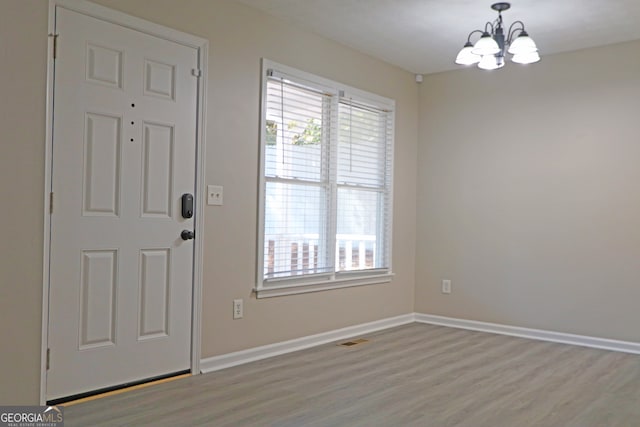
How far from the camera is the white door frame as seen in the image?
9.25 ft

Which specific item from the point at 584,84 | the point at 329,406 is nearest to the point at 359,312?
the point at 329,406

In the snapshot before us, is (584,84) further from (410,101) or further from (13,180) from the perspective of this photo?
(13,180)

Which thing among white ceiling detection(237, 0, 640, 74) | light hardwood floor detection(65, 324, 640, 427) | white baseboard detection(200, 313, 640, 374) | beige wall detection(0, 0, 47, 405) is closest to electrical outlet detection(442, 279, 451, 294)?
white baseboard detection(200, 313, 640, 374)

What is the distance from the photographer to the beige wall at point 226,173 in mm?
2639

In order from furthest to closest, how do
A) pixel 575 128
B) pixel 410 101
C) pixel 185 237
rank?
pixel 410 101 → pixel 575 128 → pixel 185 237

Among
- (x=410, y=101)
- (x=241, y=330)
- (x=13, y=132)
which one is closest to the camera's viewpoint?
(x=13, y=132)

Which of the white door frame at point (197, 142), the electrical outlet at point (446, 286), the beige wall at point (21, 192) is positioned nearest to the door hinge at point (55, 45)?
the white door frame at point (197, 142)

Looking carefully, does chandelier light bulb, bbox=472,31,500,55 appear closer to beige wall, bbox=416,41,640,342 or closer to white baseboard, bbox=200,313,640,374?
beige wall, bbox=416,41,640,342

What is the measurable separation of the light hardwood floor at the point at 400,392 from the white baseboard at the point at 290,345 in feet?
0.25

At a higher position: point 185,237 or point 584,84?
point 584,84

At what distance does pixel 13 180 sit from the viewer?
2.64 meters

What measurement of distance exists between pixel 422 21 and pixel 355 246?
1.92 m

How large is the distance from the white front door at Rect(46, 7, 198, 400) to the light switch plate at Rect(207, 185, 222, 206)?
145 millimetres

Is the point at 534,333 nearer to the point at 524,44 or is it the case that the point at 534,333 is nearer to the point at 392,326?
the point at 392,326
